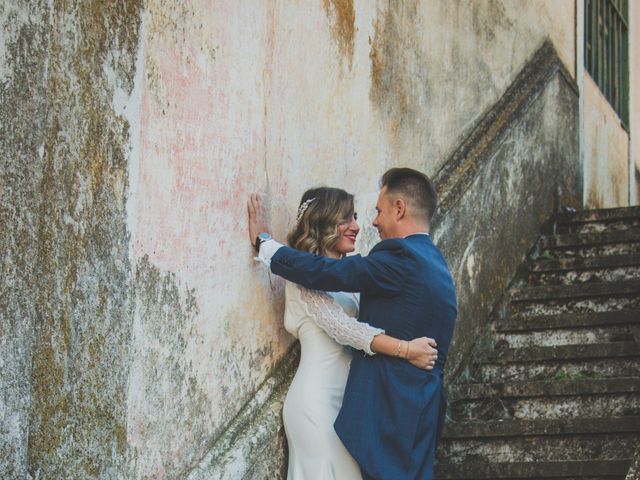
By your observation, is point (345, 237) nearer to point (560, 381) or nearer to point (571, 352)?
point (560, 381)

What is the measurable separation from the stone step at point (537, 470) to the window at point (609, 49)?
6.41 meters

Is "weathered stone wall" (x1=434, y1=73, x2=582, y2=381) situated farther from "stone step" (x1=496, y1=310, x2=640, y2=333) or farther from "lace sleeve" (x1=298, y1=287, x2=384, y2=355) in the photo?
"lace sleeve" (x1=298, y1=287, x2=384, y2=355)

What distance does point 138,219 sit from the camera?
11.7 ft

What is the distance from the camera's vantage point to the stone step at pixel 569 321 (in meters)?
6.18

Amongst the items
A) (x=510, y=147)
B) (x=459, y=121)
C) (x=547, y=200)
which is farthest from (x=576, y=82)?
(x=459, y=121)

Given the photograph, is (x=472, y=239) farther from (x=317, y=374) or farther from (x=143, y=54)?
(x=143, y=54)

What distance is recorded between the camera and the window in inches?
427

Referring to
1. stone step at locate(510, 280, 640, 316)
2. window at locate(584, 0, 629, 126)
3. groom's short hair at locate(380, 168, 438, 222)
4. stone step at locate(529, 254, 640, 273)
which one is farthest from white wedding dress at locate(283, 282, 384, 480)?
window at locate(584, 0, 629, 126)

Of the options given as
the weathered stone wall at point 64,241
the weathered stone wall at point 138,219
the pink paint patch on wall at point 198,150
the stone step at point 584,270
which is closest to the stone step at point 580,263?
the stone step at point 584,270

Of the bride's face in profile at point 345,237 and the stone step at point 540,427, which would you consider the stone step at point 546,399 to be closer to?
the stone step at point 540,427

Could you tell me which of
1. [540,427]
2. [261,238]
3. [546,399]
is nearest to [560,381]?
[546,399]

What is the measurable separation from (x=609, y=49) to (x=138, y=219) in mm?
Answer: 9204

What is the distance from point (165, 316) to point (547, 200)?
17.4 feet

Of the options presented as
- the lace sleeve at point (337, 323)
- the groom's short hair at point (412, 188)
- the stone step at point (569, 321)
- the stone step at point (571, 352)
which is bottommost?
the stone step at point (571, 352)
